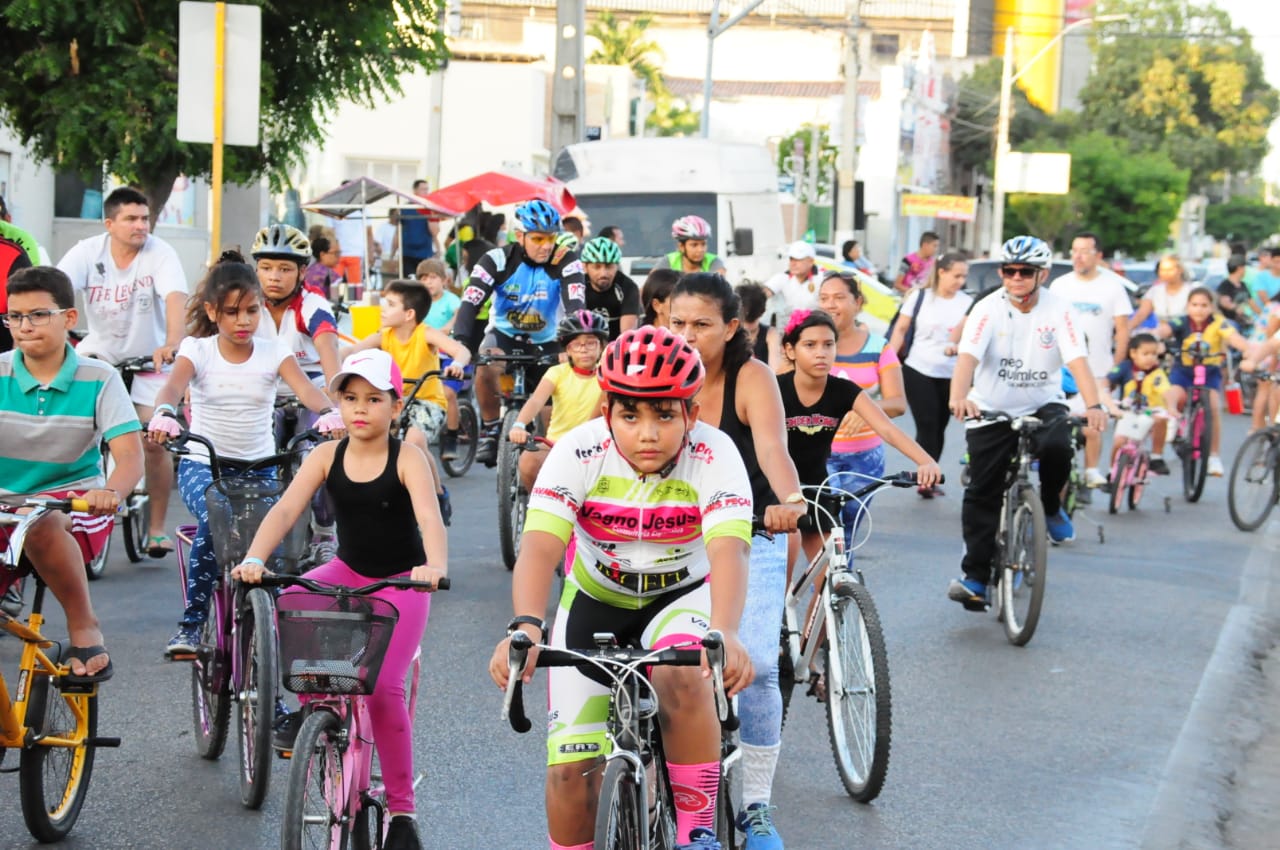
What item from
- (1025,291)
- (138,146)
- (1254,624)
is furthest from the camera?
(138,146)

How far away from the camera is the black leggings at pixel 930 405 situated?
14508 millimetres

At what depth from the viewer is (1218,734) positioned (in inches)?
319

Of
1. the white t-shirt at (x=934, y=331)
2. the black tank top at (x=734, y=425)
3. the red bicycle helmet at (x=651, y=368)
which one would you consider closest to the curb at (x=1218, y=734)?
the black tank top at (x=734, y=425)

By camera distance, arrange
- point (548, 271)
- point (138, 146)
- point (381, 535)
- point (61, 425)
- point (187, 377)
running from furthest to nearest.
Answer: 1. point (138, 146)
2. point (548, 271)
3. point (187, 377)
4. point (61, 425)
5. point (381, 535)

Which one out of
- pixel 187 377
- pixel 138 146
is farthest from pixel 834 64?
pixel 187 377

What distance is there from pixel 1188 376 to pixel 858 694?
10367 mm

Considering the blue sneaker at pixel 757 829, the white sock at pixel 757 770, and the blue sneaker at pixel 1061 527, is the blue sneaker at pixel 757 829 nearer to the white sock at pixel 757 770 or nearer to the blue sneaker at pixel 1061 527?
the white sock at pixel 757 770

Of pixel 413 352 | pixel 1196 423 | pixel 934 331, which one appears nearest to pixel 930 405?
pixel 934 331

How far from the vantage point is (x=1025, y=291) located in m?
10.1

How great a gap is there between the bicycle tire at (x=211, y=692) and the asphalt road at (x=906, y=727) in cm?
9

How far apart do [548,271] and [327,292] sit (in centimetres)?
796

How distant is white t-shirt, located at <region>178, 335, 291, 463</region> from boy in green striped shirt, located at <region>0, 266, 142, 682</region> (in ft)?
4.23

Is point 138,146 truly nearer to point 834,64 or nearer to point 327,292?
point 327,292

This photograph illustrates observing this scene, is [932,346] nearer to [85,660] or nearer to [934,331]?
[934,331]
